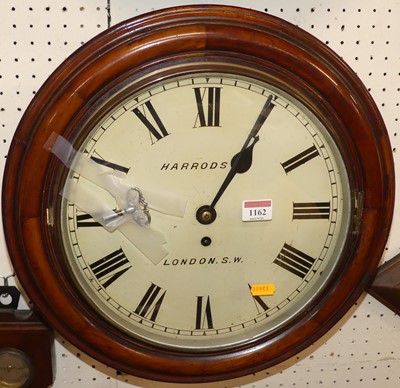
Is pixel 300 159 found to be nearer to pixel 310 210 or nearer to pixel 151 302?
pixel 310 210

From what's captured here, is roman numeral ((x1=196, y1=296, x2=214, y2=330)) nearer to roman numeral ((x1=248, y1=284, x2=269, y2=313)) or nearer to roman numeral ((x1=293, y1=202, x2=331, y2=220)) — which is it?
roman numeral ((x1=248, y1=284, x2=269, y2=313))

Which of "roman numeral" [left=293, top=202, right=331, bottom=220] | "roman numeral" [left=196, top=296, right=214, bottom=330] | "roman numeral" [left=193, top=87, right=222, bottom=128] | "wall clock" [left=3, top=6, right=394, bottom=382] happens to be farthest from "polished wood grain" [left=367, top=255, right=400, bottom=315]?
"roman numeral" [left=193, top=87, right=222, bottom=128]

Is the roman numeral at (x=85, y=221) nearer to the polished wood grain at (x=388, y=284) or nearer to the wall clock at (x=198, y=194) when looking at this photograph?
the wall clock at (x=198, y=194)

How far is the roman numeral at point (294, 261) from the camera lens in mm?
939

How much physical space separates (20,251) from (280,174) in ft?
1.32

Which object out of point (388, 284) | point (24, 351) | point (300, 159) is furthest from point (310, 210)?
point (24, 351)

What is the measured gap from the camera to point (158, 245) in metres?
0.91

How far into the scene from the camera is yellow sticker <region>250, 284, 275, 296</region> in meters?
0.95

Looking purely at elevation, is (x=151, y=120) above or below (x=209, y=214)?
above

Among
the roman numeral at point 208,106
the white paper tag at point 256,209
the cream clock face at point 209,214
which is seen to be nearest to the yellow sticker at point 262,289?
the cream clock face at point 209,214

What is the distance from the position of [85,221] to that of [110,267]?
8 cm

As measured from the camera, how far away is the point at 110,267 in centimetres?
90

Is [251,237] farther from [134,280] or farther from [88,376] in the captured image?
[88,376]

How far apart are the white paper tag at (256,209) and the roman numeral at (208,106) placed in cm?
13
